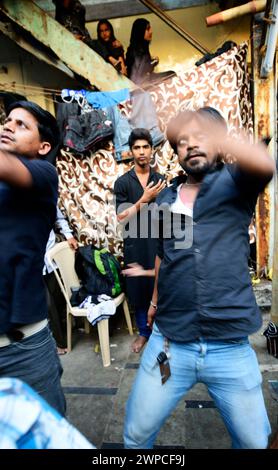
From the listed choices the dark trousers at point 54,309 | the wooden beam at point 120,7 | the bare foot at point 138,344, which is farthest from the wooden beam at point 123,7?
the bare foot at point 138,344

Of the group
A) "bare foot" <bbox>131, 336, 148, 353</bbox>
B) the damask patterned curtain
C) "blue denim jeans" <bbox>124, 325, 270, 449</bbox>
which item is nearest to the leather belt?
"blue denim jeans" <bbox>124, 325, 270, 449</bbox>

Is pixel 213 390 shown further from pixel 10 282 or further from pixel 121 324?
pixel 121 324

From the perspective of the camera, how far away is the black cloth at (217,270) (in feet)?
5.52

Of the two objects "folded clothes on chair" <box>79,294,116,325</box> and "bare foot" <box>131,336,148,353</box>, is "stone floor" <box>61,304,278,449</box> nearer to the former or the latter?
"bare foot" <box>131,336,148,353</box>

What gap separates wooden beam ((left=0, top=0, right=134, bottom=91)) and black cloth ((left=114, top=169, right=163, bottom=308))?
1604mm

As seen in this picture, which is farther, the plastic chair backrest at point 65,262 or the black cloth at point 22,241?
the plastic chair backrest at point 65,262

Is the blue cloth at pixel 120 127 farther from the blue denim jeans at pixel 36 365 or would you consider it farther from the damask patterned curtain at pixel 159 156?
the blue denim jeans at pixel 36 365

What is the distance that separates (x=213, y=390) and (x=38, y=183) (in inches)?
53.7

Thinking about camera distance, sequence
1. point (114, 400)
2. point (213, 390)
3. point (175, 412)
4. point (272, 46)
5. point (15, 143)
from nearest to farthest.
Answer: point (15, 143) < point (213, 390) < point (175, 412) < point (114, 400) < point (272, 46)

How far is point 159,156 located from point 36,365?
3.04m

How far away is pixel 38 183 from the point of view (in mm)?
1447

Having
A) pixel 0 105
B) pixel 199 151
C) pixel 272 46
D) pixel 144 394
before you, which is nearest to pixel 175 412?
pixel 144 394

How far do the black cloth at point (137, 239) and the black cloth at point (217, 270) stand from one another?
1715 millimetres

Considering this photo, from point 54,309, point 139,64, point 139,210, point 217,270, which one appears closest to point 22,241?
point 217,270
